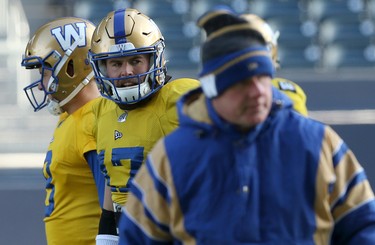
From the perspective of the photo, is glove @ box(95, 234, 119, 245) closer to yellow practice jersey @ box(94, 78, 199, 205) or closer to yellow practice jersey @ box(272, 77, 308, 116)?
yellow practice jersey @ box(94, 78, 199, 205)

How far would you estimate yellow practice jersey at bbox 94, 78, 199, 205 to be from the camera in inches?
162

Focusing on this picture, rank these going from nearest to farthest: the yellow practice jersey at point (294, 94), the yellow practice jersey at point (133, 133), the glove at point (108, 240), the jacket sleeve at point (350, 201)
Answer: the jacket sleeve at point (350, 201) → the yellow practice jersey at point (294, 94) → the yellow practice jersey at point (133, 133) → the glove at point (108, 240)

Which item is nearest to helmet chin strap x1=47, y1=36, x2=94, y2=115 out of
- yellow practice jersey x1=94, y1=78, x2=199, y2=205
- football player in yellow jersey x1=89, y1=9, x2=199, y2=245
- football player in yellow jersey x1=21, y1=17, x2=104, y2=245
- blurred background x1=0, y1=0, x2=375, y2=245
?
football player in yellow jersey x1=21, y1=17, x2=104, y2=245

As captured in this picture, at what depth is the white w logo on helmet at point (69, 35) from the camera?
496 cm

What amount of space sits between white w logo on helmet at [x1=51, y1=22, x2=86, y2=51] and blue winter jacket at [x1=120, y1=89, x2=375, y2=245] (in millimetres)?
2148

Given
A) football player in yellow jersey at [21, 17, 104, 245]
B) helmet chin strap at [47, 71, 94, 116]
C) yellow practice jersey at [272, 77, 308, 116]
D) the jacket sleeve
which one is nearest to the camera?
the jacket sleeve

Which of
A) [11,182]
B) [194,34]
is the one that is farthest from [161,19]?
[11,182]

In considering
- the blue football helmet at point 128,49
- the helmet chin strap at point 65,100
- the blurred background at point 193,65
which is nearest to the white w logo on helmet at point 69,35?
the helmet chin strap at point 65,100

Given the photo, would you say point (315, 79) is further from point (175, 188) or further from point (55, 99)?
point (175, 188)

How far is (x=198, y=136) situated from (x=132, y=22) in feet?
5.26

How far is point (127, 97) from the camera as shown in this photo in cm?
415

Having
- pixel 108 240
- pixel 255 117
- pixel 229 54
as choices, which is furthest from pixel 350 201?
pixel 108 240

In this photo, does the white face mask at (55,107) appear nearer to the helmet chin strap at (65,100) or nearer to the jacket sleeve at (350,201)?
the helmet chin strap at (65,100)

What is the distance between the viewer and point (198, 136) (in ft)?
9.30
